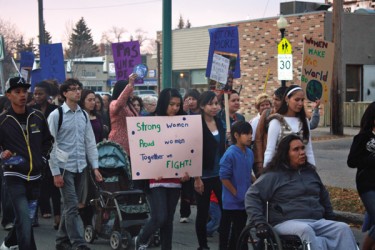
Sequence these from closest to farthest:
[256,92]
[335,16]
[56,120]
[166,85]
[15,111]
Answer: [15,111] < [56,120] < [166,85] < [335,16] < [256,92]

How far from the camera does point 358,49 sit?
31.5 meters

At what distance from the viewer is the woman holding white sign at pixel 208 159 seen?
7.70 meters

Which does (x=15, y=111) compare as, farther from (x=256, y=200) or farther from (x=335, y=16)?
(x=335, y=16)

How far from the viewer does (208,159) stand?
7758 mm

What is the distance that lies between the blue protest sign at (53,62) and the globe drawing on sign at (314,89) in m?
5.17

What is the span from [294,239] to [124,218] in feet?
10.2

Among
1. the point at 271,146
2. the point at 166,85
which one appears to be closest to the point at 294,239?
the point at 271,146

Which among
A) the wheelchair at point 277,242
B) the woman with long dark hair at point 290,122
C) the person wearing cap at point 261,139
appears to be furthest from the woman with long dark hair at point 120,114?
the wheelchair at point 277,242

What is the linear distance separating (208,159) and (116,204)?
4.29 ft

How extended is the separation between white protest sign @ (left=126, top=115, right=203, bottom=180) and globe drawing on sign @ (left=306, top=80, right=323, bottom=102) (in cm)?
335

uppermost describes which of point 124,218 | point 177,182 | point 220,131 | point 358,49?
point 358,49

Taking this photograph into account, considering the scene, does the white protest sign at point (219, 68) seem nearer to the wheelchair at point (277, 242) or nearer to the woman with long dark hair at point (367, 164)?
the woman with long dark hair at point (367, 164)

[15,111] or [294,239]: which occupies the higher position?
[15,111]

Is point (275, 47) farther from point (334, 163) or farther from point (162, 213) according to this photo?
point (162, 213)
